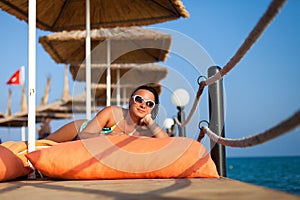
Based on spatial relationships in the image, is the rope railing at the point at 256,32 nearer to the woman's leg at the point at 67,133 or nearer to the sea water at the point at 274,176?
the woman's leg at the point at 67,133

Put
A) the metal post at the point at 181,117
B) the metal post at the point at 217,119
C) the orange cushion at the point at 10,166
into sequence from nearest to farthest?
the orange cushion at the point at 10,166 < the metal post at the point at 217,119 < the metal post at the point at 181,117

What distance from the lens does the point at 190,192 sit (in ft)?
5.51

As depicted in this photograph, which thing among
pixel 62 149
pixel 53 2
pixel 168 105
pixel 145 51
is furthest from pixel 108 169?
pixel 145 51

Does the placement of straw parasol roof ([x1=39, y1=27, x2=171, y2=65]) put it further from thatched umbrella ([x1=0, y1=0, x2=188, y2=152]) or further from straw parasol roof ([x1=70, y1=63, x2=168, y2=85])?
thatched umbrella ([x1=0, y1=0, x2=188, y2=152])

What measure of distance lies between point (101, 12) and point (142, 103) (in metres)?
2.86

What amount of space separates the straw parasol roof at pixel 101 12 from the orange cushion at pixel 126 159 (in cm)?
271

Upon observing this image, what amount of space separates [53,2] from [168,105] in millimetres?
2390

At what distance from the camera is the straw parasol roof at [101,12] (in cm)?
508

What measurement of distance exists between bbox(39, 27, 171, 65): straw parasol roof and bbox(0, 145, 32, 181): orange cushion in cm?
416

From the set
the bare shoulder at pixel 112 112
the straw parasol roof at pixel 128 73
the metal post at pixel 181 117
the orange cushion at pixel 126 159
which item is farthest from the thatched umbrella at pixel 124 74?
the orange cushion at pixel 126 159

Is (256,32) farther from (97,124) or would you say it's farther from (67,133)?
(67,133)

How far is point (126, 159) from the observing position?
96.0 inches

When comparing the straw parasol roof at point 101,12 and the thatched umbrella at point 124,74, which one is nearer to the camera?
the straw parasol roof at point 101,12

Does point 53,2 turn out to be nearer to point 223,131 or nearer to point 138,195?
point 223,131
